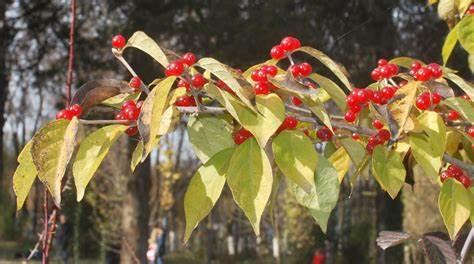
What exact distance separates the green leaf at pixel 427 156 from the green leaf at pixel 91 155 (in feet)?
1.45

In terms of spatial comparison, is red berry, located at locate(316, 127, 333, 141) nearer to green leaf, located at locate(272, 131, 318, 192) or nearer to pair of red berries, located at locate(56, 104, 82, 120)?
green leaf, located at locate(272, 131, 318, 192)

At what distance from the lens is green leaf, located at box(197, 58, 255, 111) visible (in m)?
0.85

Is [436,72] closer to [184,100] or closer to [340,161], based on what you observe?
[340,161]

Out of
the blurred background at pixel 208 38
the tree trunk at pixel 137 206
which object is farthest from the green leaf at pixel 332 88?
the tree trunk at pixel 137 206

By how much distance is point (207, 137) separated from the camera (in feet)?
3.25

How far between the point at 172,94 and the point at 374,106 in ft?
0.99

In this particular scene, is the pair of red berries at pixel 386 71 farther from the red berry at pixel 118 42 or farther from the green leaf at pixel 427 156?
the red berry at pixel 118 42

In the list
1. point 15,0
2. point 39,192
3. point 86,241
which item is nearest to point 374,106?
point 15,0

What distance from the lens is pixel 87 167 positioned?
0.88 m

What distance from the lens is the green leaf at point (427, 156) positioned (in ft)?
3.18

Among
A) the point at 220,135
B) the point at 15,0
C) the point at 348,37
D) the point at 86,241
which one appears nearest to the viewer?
the point at 220,135

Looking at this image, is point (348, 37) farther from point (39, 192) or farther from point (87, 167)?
point (39, 192)

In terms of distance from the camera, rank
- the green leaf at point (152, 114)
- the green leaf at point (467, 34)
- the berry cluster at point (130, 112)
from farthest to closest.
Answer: the green leaf at point (467, 34) → the berry cluster at point (130, 112) → the green leaf at point (152, 114)

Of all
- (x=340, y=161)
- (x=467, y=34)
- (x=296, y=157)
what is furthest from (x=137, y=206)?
(x=296, y=157)
